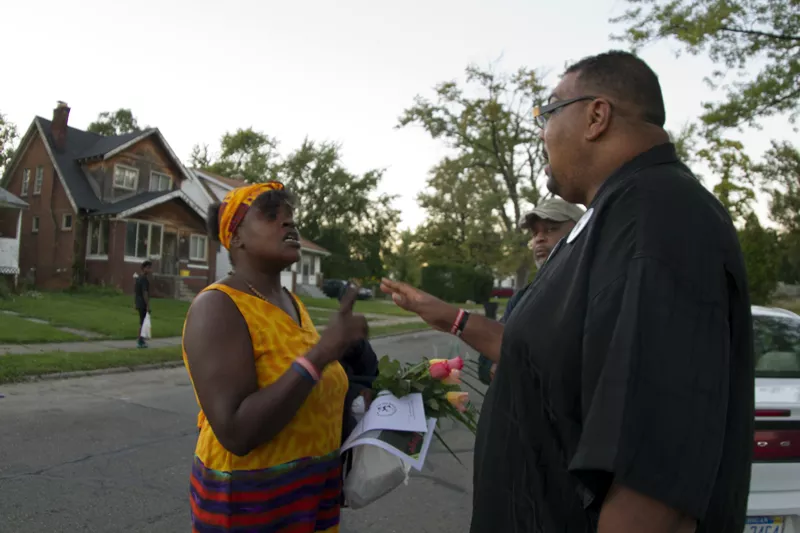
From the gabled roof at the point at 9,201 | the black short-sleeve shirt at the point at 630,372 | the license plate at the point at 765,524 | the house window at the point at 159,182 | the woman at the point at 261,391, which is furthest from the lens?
the house window at the point at 159,182

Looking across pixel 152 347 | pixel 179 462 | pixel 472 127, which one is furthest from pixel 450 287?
pixel 179 462

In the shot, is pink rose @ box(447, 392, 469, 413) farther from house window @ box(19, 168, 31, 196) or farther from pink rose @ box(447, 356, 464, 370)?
house window @ box(19, 168, 31, 196)

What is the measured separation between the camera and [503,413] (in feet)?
4.53

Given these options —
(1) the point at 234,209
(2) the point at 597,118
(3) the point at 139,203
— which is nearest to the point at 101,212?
(3) the point at 139,203

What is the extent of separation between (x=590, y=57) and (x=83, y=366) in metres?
10.5

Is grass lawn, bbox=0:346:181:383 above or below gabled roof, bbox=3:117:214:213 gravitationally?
below

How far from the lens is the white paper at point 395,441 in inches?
82.8

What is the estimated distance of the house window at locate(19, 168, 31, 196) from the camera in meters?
28.4

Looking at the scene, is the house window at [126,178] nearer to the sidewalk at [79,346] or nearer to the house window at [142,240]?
the house window at [142,240]

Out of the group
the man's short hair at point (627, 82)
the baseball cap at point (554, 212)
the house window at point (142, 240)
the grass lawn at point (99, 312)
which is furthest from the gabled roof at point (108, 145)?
the man's short hair at point (627, 82)

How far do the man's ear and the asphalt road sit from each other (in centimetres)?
155

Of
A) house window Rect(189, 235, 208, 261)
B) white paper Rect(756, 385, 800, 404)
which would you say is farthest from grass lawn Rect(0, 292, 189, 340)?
white paper Rect(756, 385, 800, 404)

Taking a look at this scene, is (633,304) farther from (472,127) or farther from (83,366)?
(472,127)

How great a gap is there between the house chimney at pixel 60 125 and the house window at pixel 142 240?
18.3ft
